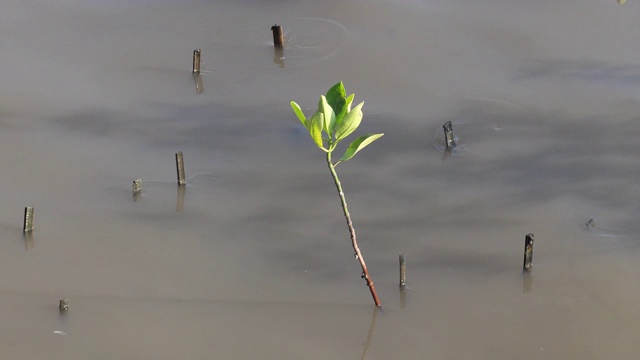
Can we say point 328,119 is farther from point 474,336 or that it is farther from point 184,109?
point 184,109

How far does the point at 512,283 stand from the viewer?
3.83 m

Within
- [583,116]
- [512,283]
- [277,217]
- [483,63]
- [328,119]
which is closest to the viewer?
[328,119]

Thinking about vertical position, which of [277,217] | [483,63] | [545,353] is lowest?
[545,353]

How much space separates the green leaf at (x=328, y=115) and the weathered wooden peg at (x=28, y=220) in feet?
5.10

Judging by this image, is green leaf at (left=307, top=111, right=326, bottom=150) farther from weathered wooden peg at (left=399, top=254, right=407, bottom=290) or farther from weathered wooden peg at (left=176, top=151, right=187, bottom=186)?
weathered wooden peg at (left=176, top=151, right=187, bottom=186)

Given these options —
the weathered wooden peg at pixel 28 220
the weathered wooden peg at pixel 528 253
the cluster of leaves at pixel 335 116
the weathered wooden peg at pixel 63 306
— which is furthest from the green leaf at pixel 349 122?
the weathered wooden peg at pixel 28 220

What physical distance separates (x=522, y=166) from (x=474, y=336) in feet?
3.73

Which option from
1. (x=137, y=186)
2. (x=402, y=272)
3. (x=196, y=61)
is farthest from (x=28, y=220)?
(x=402, y=272)

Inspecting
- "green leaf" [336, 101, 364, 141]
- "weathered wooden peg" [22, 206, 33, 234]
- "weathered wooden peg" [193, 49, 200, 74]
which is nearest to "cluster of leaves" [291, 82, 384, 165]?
"green leaf" [336, 101, 364, 141]

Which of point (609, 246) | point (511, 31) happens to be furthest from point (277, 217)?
point (511, 31)

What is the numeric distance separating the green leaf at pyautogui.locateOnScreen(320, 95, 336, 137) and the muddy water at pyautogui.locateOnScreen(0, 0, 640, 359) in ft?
2.88

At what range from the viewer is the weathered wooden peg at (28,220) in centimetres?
404

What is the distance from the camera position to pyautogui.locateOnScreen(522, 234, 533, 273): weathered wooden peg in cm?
377

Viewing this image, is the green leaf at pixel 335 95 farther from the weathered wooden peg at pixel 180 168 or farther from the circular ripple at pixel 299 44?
the circular ripple at pixel 299 44
